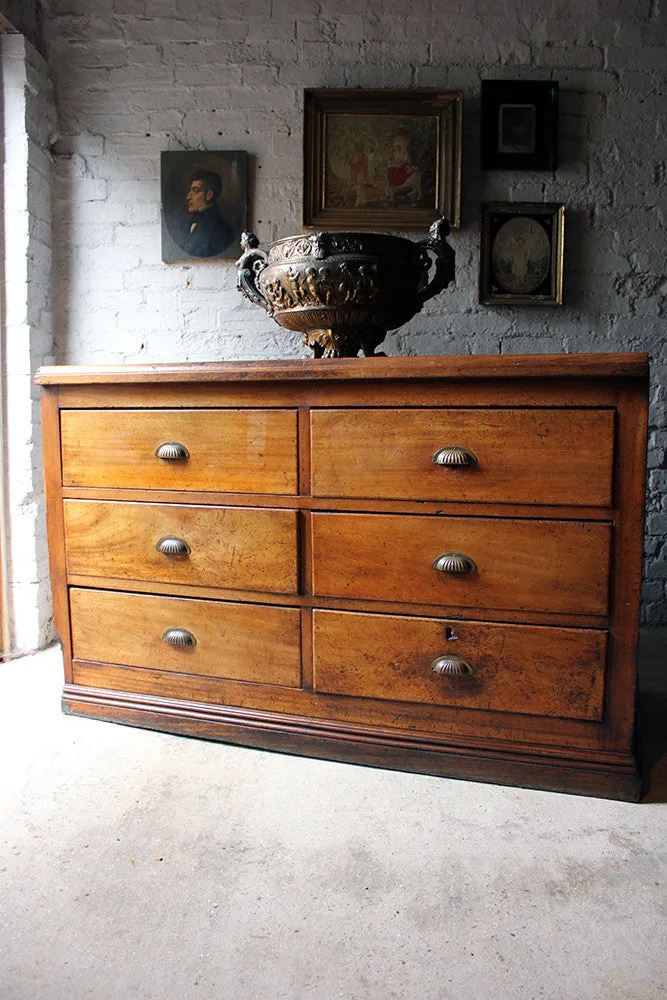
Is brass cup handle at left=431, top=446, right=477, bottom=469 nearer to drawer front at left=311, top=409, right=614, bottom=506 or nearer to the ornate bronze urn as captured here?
drawer front at left=311, top=409, right=614, bottom=506

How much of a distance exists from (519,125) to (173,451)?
168 cm

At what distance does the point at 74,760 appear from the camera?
1.58 m

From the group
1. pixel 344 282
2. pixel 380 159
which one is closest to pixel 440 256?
pixel 344 282

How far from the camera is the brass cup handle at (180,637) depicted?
1.66 meters

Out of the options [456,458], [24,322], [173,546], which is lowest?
[173,546]

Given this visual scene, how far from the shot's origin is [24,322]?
2.20 m

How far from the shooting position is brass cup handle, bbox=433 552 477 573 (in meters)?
1.43

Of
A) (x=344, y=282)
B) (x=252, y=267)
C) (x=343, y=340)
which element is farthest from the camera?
(x=252, y=267)

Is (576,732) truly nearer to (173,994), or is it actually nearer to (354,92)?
(173,994)

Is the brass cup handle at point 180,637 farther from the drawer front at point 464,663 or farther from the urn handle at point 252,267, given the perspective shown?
the urn handle at point 252,267

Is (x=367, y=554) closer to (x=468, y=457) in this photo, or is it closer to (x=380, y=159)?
(x=468, y=457)

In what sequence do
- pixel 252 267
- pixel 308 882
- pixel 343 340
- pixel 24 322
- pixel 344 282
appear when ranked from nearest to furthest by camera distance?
pixel 308 882 < pixel 344 282 < pixel 343 340 < pixel 252 267 < pixel 24 322

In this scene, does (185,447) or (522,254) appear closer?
(185,447)

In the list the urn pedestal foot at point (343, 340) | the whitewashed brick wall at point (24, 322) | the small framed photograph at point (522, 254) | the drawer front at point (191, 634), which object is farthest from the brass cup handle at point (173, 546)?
the small framed photograph at point (522, 254)
